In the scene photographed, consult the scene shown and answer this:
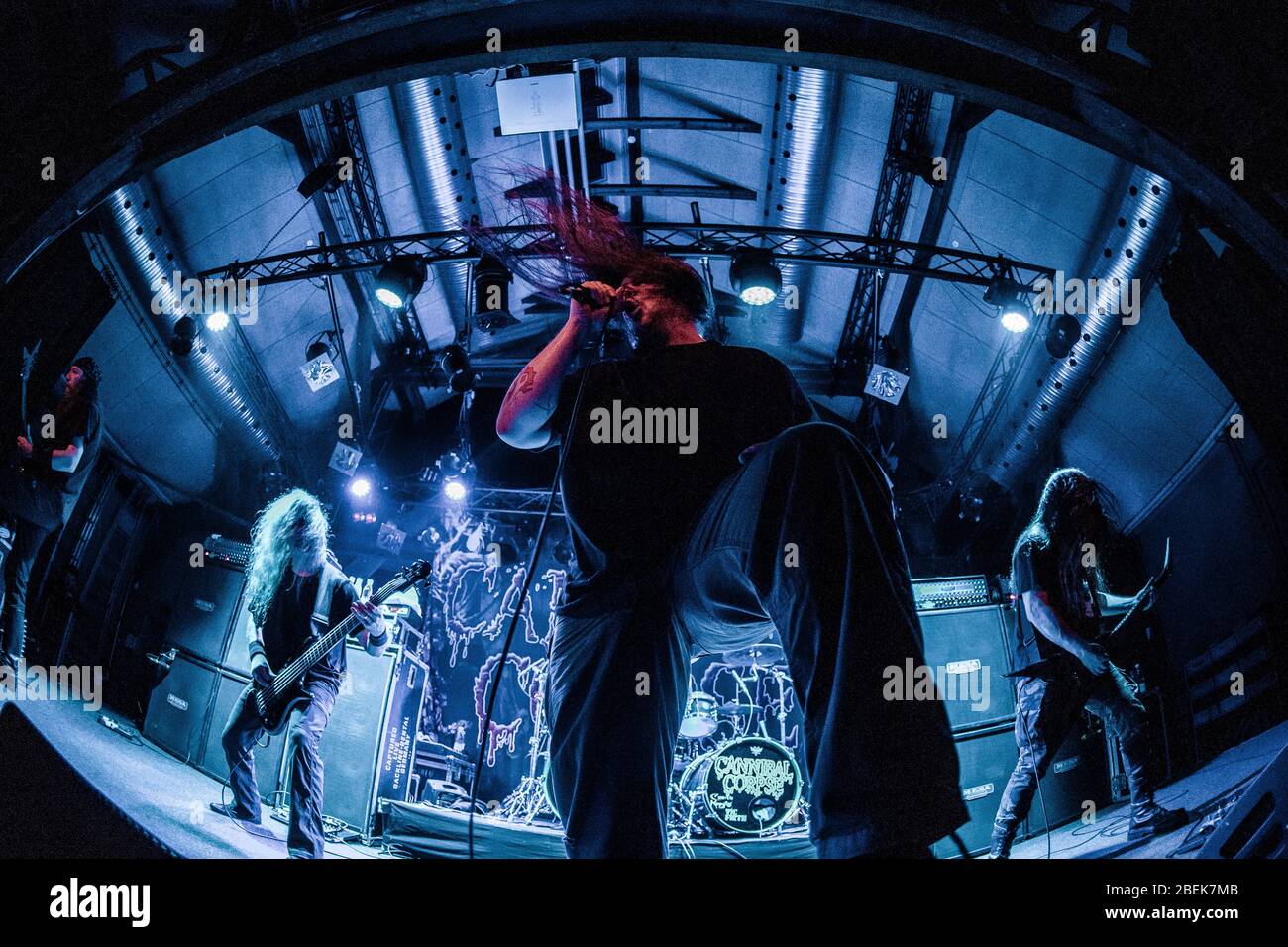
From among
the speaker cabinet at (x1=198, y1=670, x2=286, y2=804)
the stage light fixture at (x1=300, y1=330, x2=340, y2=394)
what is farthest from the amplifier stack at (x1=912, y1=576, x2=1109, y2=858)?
A: the stage light fixture at (x1=300, y1=330, x2=340, y2=394)

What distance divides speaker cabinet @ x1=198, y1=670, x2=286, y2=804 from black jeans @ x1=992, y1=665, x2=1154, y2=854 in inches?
204

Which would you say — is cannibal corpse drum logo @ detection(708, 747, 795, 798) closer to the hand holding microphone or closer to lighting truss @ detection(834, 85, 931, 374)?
lighting truss @ detection(834, 85, 931, 374)

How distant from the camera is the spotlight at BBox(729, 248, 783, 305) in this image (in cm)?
666

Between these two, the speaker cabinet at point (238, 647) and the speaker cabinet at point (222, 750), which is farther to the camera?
the speaker cabinet at point (238, 647)

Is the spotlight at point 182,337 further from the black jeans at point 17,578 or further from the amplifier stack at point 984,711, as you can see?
the amplifier stack at point 984,711

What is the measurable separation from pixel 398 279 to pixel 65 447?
350 centimetres

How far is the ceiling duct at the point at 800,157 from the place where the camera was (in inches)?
245

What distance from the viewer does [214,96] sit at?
3715mm

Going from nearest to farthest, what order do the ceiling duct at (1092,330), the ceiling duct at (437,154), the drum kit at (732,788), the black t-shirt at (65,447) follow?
the black t-shirt at (65,447) → the ceiling duct at (1092,330) → the drum kit at (732,788) → the ceiling duct at (437,154)

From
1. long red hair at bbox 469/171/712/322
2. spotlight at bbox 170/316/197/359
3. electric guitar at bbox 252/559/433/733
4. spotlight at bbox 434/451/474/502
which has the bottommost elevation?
electric guitar at bbox 252/559/433/733

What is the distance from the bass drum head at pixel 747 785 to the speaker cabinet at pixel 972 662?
1.72 m

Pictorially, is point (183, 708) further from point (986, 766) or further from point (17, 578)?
point (986, 766)

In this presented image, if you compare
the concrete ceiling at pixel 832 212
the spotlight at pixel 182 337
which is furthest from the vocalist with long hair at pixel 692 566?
the spotlight at pixel 182 337
